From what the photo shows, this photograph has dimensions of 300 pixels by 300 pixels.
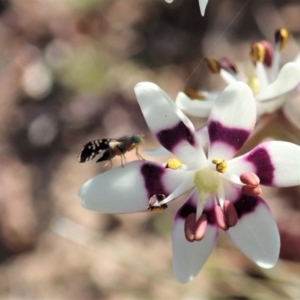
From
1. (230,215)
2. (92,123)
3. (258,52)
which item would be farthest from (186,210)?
(92,123)

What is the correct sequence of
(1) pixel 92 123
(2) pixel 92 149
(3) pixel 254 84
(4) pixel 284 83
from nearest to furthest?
1. (2) pixel 92 149
2. (4) pixel 284 83
3. (3) pixel 254 84
4. (1) pixel 92 123

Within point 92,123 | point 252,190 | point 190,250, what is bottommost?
point 92,123

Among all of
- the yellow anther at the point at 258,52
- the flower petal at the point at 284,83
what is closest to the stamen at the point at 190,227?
the flower petal at the point at 284,83

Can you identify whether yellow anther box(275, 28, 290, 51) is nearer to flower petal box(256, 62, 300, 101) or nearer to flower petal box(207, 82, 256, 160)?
flower petal box(256, 62, 300, 101)

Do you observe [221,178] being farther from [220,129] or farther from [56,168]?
[56,168]

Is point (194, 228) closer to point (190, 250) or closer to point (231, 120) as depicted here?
point (190, 250)

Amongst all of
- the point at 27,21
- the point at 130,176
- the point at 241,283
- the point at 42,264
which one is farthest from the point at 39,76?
the point at 130,176

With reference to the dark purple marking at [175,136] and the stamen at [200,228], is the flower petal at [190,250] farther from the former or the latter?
the dark purple marking at [175,136]
